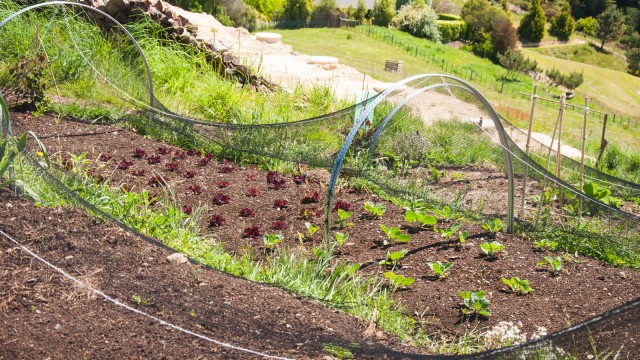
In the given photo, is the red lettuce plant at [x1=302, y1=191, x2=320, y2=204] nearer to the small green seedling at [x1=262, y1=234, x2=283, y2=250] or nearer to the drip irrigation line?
the small green seedling at [x1=262, y1=234, x2=283, y2=250]

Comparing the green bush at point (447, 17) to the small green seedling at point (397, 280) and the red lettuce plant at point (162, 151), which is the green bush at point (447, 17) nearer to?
the red lettuce plant at point (162, 151)

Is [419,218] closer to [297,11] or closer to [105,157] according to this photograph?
[105,157]

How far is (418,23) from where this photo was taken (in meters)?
47.0

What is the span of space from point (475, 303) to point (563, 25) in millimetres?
60447

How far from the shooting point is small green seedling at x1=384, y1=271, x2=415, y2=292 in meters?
4.20

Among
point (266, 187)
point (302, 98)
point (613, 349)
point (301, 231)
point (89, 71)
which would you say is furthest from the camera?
point (302, 98)

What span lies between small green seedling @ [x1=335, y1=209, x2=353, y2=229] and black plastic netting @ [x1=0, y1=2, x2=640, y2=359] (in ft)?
1.60

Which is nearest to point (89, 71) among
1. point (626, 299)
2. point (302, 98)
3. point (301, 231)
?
point (302, 98)

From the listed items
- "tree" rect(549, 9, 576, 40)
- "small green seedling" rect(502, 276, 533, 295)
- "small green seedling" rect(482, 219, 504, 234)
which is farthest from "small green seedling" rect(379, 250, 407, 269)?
"tree" rect(549, 9, 576, 40)

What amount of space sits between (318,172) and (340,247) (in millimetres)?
1414

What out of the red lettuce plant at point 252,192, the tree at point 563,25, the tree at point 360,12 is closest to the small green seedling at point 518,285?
the red lettuce plant at point 252,192

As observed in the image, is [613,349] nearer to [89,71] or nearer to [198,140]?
[198,140]

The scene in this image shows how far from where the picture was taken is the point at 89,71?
25.1 ft

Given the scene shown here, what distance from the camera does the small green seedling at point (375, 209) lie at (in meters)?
5.25
